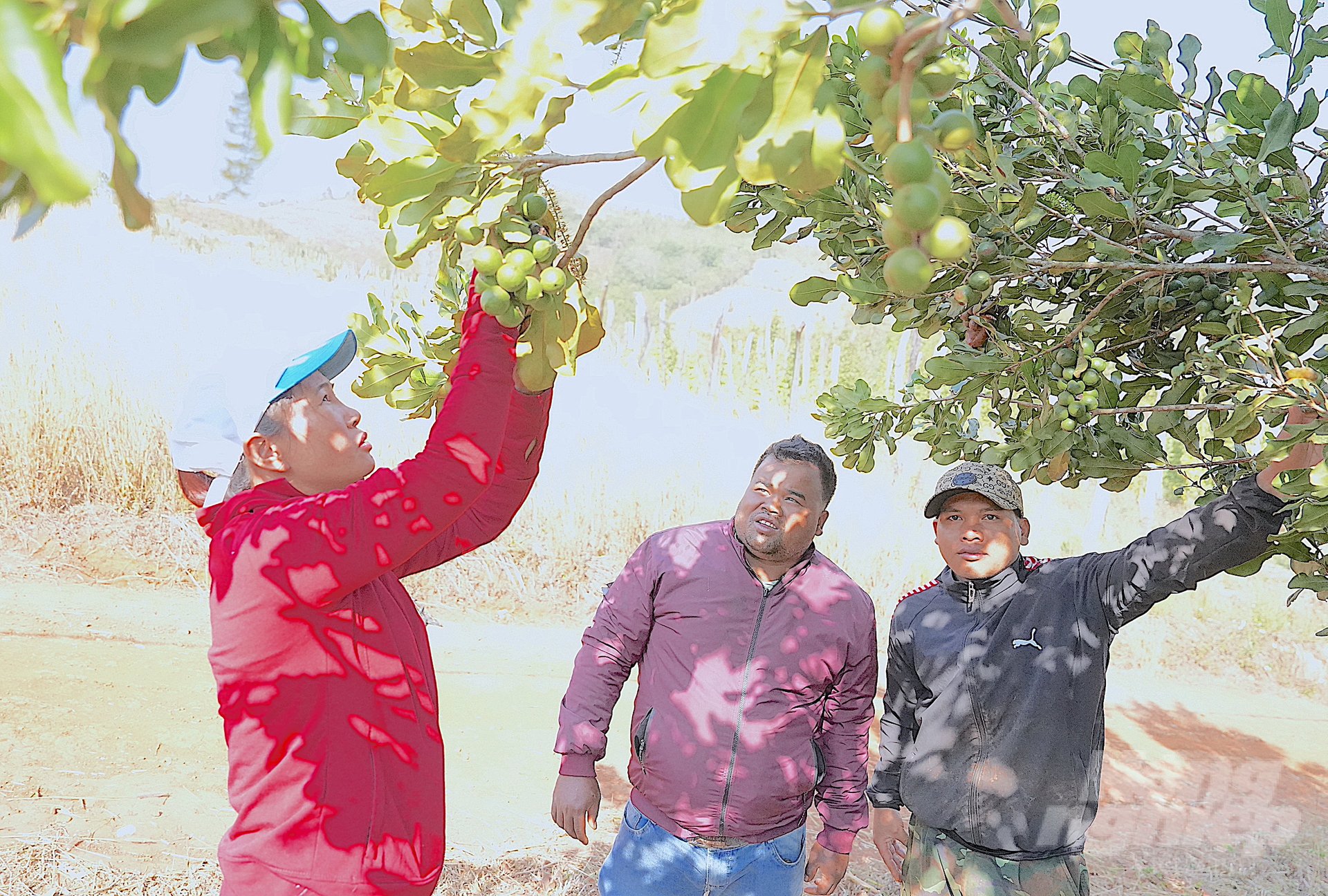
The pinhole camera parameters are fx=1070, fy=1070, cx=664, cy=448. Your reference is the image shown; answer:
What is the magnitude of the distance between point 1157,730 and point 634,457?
431 cm

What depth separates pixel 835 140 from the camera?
64cm

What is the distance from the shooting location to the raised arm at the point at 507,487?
1.63m

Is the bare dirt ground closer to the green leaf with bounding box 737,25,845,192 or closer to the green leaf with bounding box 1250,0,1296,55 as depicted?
the green leaf with bounding box 1250,0,1296,55

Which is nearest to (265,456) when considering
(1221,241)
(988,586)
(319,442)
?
(319,442)

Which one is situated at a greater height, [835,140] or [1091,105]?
[1091,105]

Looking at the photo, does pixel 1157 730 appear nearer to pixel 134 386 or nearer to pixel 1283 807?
pixel 1283 807

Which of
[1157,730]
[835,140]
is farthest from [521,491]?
[1157,730]

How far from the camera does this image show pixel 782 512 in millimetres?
2562

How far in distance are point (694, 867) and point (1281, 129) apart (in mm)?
1878

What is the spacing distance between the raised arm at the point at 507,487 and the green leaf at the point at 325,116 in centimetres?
52

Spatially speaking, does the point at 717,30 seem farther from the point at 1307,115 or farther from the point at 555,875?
the point at 555,875

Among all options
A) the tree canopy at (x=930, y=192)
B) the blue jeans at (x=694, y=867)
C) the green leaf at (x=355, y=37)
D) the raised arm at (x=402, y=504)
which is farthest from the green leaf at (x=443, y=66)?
the blue jeans at (x=694, y=867)

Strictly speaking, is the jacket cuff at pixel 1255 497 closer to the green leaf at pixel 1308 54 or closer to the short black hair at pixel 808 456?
the green leaf at pixel 1308 54

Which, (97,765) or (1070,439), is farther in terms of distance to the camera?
(97,765)
